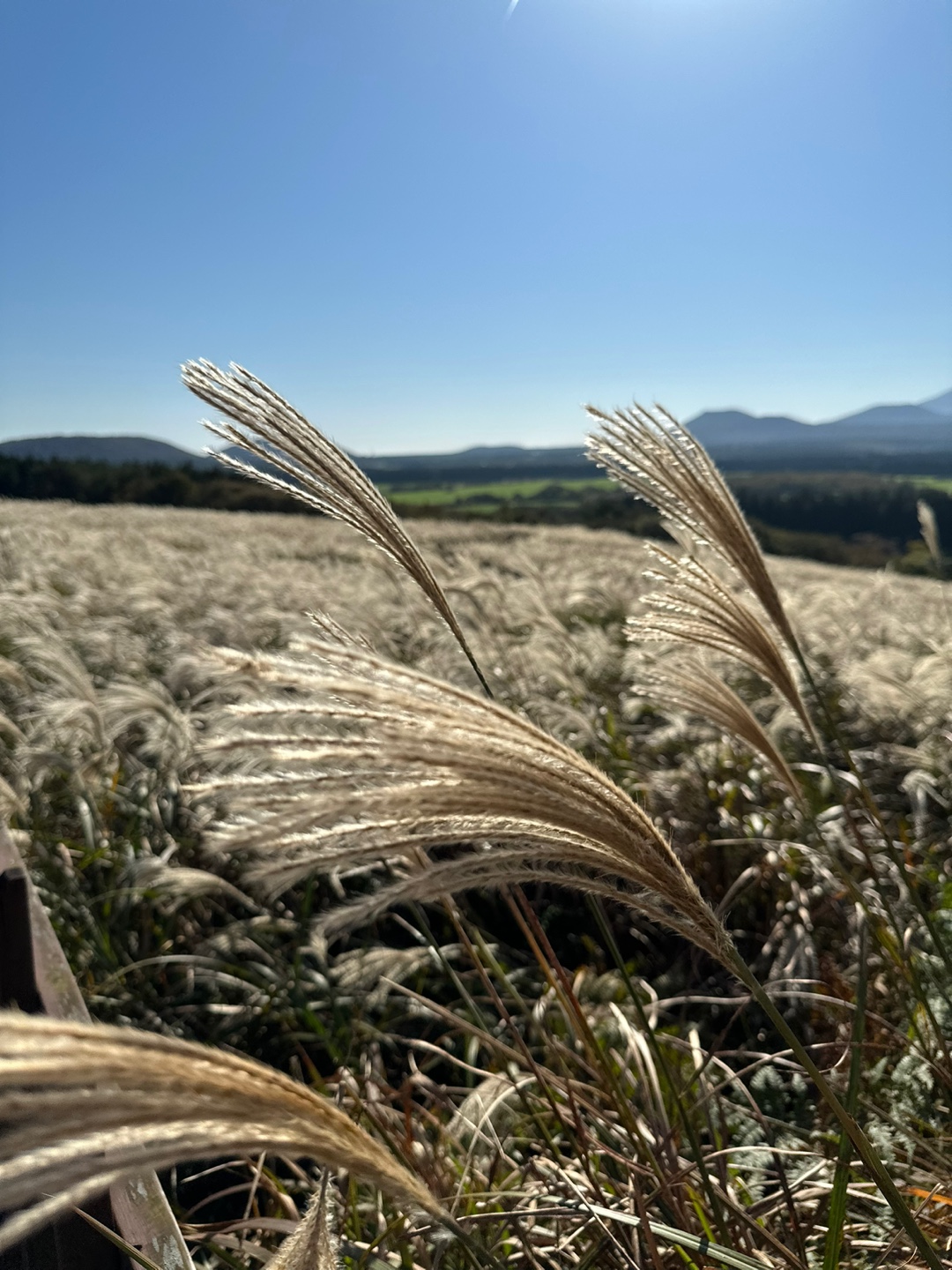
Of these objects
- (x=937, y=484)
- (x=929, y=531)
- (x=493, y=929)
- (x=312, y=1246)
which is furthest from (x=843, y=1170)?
(x=937, y=484)

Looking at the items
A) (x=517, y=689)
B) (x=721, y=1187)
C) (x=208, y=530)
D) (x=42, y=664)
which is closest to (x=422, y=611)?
(x=517, y=689)

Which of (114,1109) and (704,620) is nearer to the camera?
(114,1109)

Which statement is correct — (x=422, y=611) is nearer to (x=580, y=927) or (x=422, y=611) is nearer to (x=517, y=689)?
(x=517, y=689)

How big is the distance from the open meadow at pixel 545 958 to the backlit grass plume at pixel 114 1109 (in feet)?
0.60

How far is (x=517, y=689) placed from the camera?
13.3 ft

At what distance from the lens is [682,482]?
1479 millimetres

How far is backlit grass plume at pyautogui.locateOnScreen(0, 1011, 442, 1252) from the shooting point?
0.44 m

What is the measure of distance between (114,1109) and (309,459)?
0.98 meters

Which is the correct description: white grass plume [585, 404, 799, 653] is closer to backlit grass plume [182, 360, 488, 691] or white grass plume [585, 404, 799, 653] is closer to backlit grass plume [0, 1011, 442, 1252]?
backlit grass plume [182, 360, 488, 691]

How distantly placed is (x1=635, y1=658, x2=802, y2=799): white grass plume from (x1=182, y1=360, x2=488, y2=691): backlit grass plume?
0.46 metres

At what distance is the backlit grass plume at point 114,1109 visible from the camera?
1.43ft

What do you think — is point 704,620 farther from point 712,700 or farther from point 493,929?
point 493,929

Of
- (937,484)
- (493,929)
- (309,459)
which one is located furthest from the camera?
(937,484)

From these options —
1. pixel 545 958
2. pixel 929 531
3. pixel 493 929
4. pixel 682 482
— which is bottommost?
pixel 493 929
